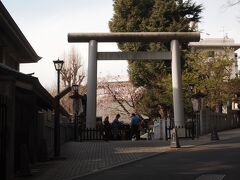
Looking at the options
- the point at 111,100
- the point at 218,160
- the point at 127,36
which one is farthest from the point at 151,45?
the point at 218,160

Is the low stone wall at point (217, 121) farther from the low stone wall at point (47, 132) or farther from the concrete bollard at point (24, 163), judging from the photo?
the concrete bollard at point (24, 163)

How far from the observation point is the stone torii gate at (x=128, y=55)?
33094mm

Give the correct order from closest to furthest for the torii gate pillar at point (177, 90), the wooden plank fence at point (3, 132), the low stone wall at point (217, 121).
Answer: the wooden plank fence at point (3, 132), the torii gate pillar at point (177, 90), the low stone wall at point (217, 121)

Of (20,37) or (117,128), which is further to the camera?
(117,128)

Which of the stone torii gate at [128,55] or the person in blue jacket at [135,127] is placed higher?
the stone torii gate at [128,55]

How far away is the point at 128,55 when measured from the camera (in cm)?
3441

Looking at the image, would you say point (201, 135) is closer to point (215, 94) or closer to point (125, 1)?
point (215, 94)

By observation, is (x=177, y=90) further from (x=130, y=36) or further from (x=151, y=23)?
(x=151, y=23)

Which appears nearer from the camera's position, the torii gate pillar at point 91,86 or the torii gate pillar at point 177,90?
the torii gate pillar at point 91,86

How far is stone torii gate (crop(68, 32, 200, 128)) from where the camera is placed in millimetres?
33094

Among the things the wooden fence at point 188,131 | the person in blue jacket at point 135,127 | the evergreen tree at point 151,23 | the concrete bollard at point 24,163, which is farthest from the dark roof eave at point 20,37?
the evergreen tree at point 151,23

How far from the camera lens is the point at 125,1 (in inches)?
1897

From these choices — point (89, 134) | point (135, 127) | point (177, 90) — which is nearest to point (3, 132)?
point (89, 134)

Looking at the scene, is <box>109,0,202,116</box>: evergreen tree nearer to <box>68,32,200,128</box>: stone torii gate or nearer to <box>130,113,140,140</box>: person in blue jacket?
<box>68,32,200,128</box>: stone torii gate
